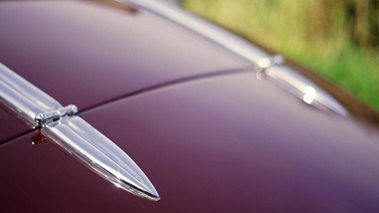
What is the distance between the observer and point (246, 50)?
1922mm

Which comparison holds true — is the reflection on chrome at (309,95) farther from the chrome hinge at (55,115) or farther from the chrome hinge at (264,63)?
the chrome hinge at (55,115)

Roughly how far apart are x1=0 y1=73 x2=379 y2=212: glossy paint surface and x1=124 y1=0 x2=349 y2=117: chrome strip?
12 cm

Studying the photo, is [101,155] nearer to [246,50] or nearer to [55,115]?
[55,115]

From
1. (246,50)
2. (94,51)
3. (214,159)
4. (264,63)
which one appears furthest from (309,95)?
(94,51)

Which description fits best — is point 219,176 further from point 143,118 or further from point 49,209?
point 49,209

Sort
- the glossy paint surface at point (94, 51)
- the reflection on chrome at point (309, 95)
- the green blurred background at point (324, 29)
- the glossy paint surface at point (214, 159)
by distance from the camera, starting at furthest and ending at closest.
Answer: the green blurred background at point (324, 29), the reflection on chrome at point (309, 95), the glossy paint surface at point (94, 51), the glossy paint surface at point (214, 159)

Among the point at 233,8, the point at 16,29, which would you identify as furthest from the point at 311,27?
the point at 16,29

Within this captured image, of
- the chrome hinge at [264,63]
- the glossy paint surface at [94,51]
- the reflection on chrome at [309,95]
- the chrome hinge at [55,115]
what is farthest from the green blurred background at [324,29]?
Result: the chrome hinge at [55,115]

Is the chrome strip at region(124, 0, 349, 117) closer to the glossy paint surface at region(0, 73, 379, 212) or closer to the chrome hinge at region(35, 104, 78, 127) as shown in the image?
the glossy paint surface at region(0, 73, 379, 212)

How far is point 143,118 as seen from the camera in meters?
1.29

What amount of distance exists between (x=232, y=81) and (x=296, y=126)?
27 centimetres

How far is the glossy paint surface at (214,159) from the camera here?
3.41 feet

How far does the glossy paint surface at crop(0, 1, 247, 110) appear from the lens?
4.33 ft

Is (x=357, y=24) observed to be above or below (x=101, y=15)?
above
